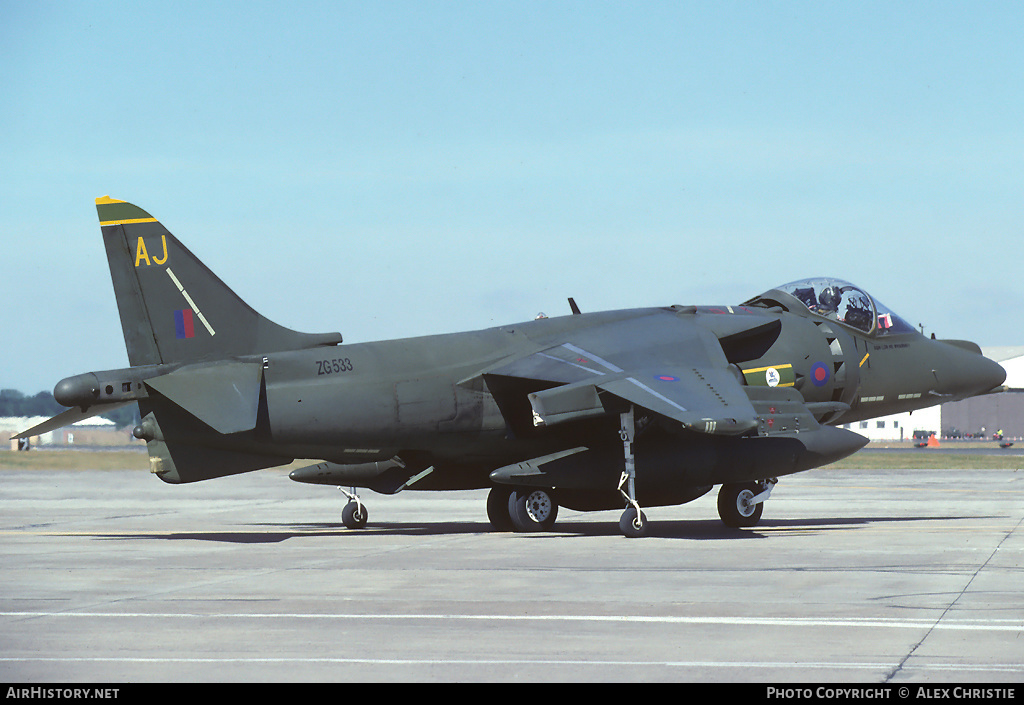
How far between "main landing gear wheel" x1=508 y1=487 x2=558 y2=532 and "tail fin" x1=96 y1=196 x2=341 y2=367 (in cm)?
509

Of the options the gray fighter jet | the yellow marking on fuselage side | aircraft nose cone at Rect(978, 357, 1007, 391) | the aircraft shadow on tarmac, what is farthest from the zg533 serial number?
aircraft nose cone at Rect(978, 357, 1007, 391)

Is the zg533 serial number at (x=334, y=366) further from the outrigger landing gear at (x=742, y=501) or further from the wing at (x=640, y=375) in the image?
the outrigger landing gear at (x=742, y=501)

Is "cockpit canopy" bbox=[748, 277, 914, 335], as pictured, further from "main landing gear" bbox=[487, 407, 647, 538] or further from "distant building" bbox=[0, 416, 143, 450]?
"distant building" bbox=[0, 416, 143, 450]


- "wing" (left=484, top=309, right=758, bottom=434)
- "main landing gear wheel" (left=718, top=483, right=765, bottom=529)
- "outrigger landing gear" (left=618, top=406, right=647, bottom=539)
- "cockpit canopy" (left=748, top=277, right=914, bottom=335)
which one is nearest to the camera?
"wing" (left=484, top=309, right=758, bottom=434)

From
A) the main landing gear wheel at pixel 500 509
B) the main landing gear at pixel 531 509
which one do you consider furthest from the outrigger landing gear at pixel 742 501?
the main landing gear wheel at pixel 500 509

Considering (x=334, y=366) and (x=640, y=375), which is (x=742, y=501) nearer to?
(x=640, y=375)

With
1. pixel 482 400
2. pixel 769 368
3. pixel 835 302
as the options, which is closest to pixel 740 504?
pixel 769 368

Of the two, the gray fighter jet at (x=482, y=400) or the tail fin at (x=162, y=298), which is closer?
the gray fighter jet at (x=482, y=400)

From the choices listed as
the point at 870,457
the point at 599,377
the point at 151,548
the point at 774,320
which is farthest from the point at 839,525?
the point at 870,457

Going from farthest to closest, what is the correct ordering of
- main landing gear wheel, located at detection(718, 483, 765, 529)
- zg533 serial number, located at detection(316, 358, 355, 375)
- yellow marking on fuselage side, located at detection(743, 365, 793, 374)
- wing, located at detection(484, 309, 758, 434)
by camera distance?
yellow marking on fuselage side, located at detection(743, 365, 793, 374)
main landing gear wheel, located at detection(718, 483, 765, 529)
zg533 serial number, located at detection(316, 358, 355, 375)
wing, located at detection(484, 309, 758, 434)

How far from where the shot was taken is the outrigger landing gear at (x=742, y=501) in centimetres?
2050

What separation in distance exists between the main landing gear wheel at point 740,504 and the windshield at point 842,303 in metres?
4.10

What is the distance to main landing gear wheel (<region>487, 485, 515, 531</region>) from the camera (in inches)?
824
